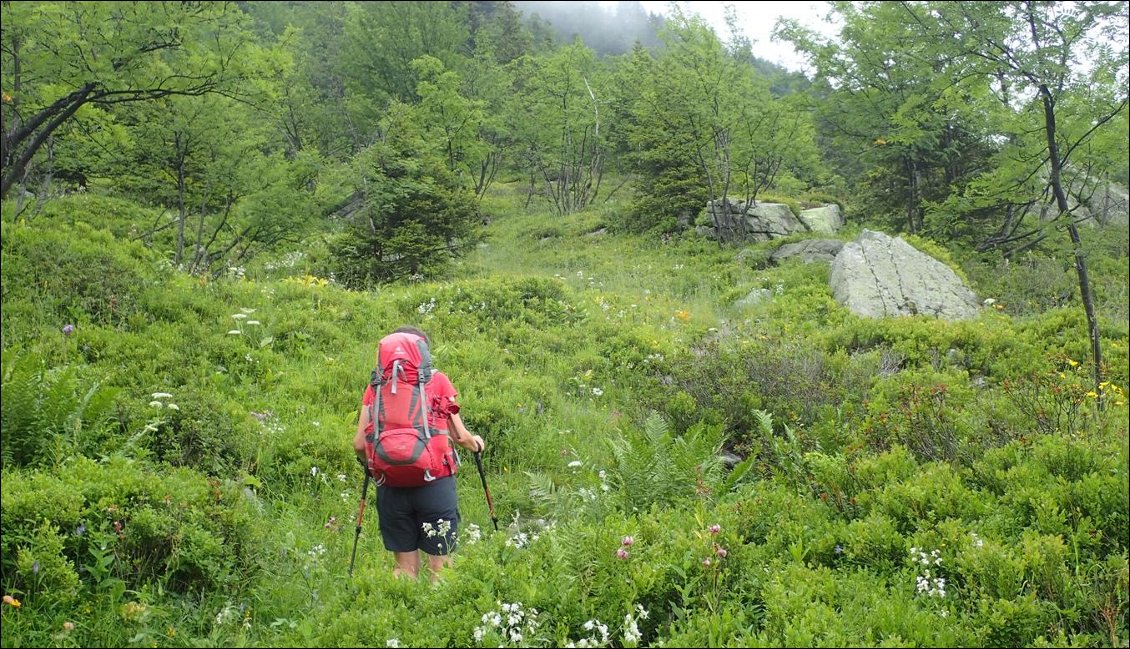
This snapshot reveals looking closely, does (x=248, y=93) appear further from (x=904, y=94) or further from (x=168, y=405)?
(x=904, y=94)

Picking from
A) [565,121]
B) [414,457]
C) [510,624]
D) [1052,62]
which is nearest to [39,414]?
[414,457]

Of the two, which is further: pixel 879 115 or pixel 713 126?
pixel 713 126

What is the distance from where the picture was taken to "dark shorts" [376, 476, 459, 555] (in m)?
4.48

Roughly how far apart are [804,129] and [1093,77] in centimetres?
1196

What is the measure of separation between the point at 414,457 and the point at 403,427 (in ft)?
0.73

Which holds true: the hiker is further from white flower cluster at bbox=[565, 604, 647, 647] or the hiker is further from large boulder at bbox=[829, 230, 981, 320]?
large boulder at bbox=[829, 230, 981, 320]

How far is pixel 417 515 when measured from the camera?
4.54 meters

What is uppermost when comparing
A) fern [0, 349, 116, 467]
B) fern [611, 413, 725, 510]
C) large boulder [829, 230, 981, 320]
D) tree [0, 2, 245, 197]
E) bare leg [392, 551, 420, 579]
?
tree [0, 2, 245, 197]

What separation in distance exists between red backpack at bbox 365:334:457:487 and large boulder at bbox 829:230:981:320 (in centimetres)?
893

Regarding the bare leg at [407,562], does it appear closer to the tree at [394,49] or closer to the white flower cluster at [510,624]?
the white flower cluster at [510,624]

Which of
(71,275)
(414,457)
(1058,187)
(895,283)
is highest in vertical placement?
(1058,187)

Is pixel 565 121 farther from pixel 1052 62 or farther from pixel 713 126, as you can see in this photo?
pixel 1052 62

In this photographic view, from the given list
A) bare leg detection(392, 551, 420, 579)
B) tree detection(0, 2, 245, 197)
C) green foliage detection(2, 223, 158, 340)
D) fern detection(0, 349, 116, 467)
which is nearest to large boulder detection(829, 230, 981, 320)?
bare leg detection(392, 551, 420, 579)

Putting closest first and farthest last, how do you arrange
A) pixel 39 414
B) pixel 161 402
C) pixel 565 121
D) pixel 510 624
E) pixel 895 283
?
pixel 510 624, pixel 39 414, pixel 161 402, pixel 895 283, pixel 565 121
